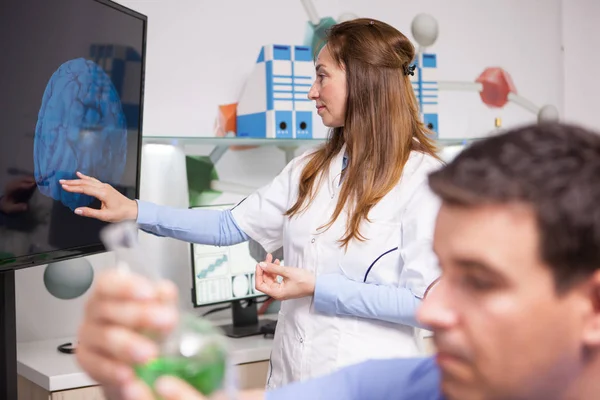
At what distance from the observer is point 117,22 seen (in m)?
2.01

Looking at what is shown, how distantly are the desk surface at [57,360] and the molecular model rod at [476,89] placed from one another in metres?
1.62

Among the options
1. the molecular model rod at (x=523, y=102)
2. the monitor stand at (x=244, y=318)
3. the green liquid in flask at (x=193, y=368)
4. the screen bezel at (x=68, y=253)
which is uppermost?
the molecular model rod at (x=523, y=102)

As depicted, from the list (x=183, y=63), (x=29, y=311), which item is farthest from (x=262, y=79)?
(x=29, y=311)

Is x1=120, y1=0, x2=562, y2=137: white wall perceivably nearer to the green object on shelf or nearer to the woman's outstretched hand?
the green object on shelf

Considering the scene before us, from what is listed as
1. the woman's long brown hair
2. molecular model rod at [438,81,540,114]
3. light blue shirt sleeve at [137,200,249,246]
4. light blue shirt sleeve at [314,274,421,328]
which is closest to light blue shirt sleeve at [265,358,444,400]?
light blue shirt sleeve at [314,274,421,328]

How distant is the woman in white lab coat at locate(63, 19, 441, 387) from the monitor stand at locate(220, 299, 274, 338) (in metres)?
0.76

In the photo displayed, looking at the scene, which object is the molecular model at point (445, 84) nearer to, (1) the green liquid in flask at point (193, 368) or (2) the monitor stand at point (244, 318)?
(2) the monitor stand at point (244, 318)

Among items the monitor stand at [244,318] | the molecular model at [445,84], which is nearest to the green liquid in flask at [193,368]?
the monitor stand at [244,318]

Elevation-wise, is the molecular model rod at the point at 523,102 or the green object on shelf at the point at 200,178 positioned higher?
the molecular model rod at the point at 523,102

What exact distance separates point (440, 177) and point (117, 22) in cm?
146

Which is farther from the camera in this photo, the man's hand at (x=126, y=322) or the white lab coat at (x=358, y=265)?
the white lab coat at (x=358, y=265)

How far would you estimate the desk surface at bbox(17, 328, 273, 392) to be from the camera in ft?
6.98

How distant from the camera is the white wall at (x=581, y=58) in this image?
3990mm

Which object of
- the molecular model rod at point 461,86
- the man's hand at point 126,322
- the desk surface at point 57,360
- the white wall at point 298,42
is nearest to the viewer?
the man's hand at point 126,322
